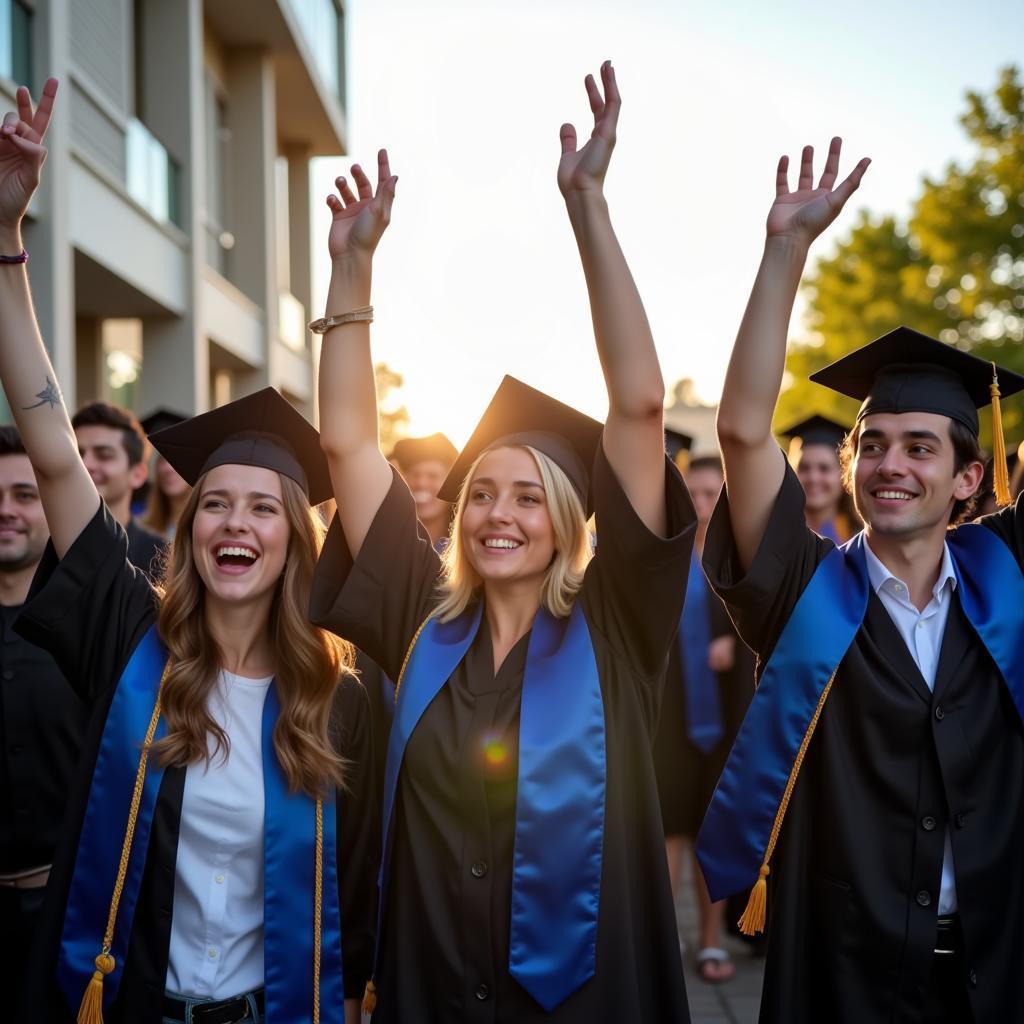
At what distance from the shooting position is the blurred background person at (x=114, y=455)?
16.0 ft

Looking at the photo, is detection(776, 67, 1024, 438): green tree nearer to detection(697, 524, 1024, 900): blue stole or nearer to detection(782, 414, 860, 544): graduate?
detection(782, 414, 860, 544): graduate

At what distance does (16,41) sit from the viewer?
8391 millimetres

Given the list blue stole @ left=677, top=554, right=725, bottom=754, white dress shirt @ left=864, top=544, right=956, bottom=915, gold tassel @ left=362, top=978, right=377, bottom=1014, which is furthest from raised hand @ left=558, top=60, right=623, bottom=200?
blue stole @ left=677, top=554, right=725, bottom=754

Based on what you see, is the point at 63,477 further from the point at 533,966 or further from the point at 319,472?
the point at 533,966

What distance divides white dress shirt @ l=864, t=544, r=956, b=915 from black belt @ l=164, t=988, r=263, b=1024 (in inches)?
68.9

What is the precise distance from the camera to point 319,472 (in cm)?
311

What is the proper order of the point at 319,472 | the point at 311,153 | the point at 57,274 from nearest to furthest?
1. the point at 319,472
2. the point at 57,274
3. the point at 311,153

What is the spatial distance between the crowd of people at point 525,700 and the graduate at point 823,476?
289cm

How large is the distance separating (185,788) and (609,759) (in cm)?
99

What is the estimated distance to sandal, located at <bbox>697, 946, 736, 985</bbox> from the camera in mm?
5199

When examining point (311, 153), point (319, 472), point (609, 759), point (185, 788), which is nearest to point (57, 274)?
point (319, 472)

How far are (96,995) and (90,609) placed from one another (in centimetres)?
86

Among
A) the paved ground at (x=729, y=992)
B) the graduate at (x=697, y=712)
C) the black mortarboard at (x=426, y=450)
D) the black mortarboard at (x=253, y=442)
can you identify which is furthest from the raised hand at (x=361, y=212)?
the paved ground at (x=729, y=992)

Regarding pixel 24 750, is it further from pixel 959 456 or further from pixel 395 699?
pixel 959 456
